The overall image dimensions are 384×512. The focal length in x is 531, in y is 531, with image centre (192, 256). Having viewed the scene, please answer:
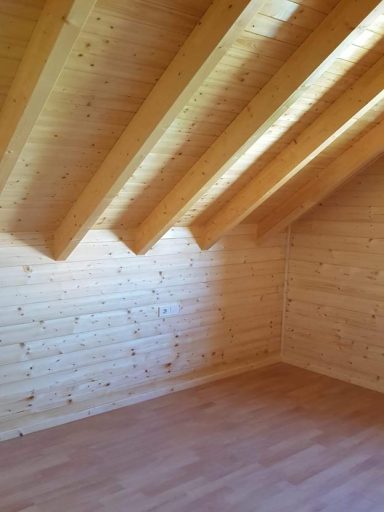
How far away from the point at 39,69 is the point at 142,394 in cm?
241

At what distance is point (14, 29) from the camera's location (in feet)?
5.90

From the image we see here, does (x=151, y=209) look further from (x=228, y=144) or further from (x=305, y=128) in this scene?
(x=305, y=128)

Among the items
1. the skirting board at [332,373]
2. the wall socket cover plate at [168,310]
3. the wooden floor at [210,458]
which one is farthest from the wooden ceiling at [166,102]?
the skirting board at [332,373]

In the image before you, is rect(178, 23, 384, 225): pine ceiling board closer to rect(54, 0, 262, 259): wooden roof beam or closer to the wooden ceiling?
the wooden ceiling

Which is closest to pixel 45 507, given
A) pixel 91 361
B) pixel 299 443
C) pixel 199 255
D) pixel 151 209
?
pixel 91 361

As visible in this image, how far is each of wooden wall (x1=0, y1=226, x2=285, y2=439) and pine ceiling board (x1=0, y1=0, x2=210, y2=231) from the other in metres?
0.53

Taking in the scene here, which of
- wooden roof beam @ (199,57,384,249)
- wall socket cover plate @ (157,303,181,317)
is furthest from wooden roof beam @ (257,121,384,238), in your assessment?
wall socket cover plate @ (157,303,181,317)

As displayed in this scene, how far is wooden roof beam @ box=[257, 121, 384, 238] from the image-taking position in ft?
11.4

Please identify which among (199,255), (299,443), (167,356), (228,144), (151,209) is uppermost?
(228,144)

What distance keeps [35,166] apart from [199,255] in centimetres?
172

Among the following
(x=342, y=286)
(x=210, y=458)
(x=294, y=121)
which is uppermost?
(x=294, y=121)

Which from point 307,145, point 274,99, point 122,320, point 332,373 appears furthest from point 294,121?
point 332,373

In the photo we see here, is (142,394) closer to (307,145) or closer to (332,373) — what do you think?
(332,373)

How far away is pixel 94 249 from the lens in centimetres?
338
